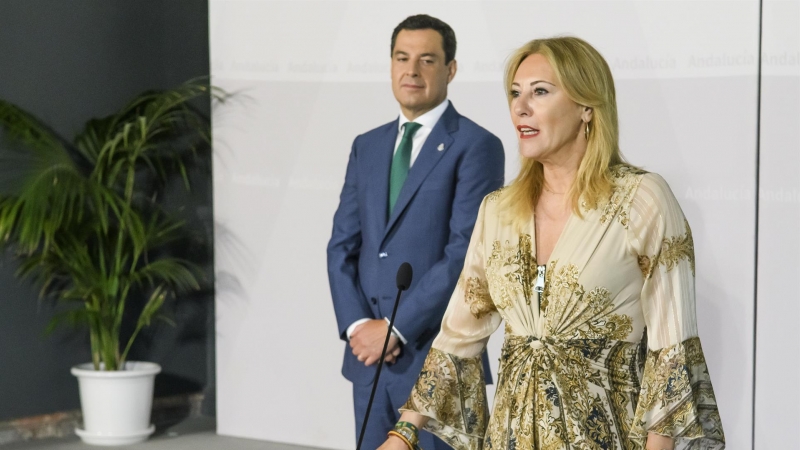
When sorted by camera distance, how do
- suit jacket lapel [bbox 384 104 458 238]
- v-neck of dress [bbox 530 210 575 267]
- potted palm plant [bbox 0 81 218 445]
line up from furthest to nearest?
potted palm plant [bbox 0 81 218 445] < suit jacket lapel [bbox 384 104 458 238] < v-neck of dress [bbox 530 210 575 267]

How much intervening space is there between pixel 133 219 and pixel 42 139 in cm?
57

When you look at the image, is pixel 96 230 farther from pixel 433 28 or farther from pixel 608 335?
pixel 608 335

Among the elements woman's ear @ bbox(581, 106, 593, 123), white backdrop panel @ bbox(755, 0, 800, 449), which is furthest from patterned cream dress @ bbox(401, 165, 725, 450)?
white backdrop panel @ bbox(755, 0, 800, 449)

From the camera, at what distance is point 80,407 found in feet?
18.3

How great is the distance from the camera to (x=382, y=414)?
324cm

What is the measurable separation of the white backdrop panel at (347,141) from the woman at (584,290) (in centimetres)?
212

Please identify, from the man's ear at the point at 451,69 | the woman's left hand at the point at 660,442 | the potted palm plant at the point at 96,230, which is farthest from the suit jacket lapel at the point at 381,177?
the potted palm plant at the point at 96,230

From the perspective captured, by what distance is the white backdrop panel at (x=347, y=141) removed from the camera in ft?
13.2

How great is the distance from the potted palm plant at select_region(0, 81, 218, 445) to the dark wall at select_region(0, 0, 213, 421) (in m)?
→ 0.14

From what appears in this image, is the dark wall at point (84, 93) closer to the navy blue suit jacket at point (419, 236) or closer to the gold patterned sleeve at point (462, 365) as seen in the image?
the navy blue suit jacket at point (419, 236)

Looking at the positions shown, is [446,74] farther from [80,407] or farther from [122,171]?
[80,407]

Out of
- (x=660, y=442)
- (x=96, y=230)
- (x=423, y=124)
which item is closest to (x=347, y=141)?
(x=96, y=230)

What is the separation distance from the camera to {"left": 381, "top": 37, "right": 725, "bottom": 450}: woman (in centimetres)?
192

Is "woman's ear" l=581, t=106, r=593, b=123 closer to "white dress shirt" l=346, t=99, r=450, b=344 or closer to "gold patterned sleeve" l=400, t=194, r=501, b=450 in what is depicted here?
"gold patterned sleeve" l=400, t=194, r=501, b=450
